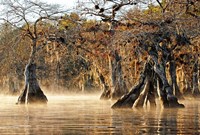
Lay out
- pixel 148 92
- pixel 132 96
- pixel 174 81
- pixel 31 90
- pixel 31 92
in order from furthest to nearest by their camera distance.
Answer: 1. pixel 174 81
2. pixel 31 90
3. pixel 31 92
4. pixel 148 92
5. pixel 132 96

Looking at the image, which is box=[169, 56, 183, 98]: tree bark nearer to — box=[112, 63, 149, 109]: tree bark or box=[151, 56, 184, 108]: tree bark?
box=[151, 56, 184, 108]: tree bark

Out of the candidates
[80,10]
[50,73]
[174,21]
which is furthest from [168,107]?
[50,73]

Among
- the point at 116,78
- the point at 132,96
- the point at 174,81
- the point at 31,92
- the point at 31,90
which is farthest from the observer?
the point at 116,78

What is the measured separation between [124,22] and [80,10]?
3.95 meters

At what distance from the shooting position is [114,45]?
2584 cm

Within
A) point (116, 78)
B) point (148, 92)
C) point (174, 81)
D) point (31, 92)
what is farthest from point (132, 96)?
point (116, 78)

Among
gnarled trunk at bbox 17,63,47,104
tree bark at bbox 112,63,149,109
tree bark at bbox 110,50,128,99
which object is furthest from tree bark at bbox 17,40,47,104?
tree bark at bbox 112,63,149,109

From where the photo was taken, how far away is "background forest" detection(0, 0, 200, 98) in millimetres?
24234

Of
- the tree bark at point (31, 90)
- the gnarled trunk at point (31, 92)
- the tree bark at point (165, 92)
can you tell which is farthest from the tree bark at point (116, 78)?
the tree bark at point (165, 92)

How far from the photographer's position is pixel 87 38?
3891 cm

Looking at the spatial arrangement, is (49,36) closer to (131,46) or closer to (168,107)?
(131,46)

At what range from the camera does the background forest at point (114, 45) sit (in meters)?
24.2

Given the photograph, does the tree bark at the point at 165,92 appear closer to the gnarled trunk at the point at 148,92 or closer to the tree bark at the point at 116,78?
the gnarled trunk at the point at 148,92

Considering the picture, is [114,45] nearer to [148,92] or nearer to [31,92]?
[148,92]
